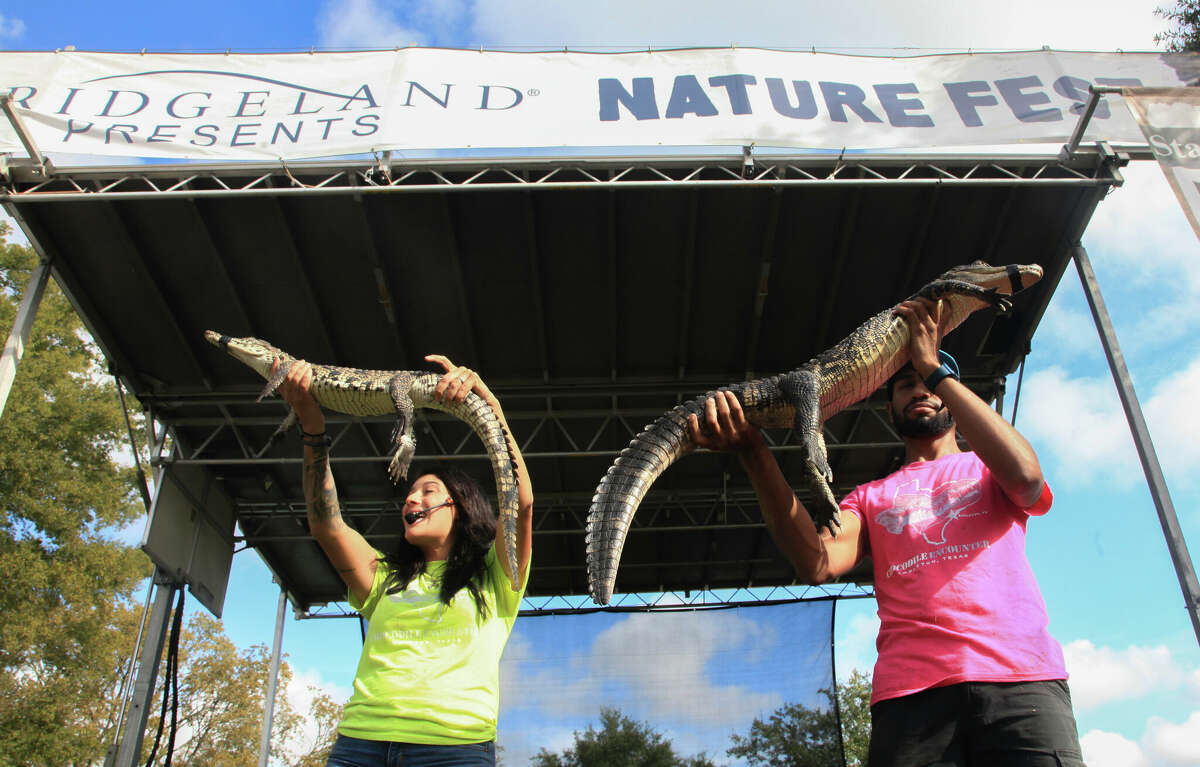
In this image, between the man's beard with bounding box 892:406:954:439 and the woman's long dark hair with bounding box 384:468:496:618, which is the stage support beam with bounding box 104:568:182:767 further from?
the man's beard with bounding box 892:406:954:439

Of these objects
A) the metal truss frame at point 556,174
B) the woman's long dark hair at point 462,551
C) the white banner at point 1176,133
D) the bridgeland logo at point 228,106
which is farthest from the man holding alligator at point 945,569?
the bridgeland logo at point 228,106

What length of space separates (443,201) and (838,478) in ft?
20.3

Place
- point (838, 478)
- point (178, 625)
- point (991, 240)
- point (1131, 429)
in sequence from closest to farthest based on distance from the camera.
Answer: point (1131, 429) → point (991, 240) → point (178, 625) → point (838, 478)

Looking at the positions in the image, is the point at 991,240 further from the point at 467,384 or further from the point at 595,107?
the point at 467,384

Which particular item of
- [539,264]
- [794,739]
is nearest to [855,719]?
[794,739]

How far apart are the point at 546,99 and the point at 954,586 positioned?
530 cm

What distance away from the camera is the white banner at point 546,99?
5934mm

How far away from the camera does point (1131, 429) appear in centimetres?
576

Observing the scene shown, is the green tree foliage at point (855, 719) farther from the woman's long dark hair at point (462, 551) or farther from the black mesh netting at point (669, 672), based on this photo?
the woman's long dark hair at point (462, 551)

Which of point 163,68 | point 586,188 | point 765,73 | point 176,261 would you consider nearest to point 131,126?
point 163,68

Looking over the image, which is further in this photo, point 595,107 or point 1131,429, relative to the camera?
point 595,107

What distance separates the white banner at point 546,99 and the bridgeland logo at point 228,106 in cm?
1

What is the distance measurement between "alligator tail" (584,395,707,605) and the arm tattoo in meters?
1.01

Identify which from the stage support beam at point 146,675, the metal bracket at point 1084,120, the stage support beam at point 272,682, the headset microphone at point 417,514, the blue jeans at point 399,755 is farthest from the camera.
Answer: the stage support beam at point 272,682
